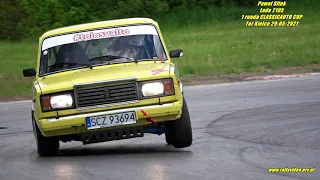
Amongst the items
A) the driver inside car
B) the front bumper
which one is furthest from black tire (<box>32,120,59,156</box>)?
the driver inside car

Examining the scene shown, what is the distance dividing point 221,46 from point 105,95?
66.7ft

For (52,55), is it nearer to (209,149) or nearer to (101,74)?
(101,74)

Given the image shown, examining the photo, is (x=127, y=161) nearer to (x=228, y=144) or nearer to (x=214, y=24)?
(x=228, y=144)

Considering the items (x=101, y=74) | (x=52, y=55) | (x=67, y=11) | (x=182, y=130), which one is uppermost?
(x=52, y=55)

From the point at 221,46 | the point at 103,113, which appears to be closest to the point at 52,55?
the point at 103,113

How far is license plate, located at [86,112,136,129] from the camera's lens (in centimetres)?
927

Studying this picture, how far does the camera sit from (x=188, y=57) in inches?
1085

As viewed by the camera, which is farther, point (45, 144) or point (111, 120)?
point (45, 144)

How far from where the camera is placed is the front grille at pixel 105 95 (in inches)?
368

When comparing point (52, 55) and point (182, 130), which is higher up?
point (52, 55)

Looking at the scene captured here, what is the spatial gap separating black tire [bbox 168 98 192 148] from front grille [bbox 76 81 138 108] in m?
0.78

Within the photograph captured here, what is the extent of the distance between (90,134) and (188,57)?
1833cm

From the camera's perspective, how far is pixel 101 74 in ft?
31.6

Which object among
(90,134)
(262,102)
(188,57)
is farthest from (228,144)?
(188,57)
